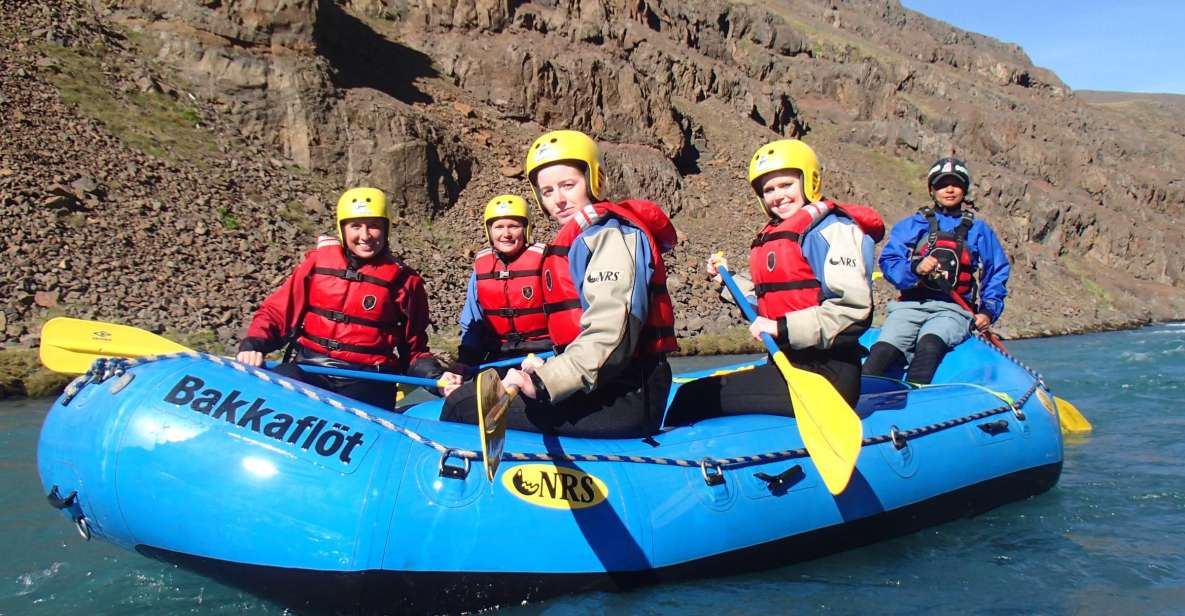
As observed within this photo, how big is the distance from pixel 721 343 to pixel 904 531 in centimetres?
1339

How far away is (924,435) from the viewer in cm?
445

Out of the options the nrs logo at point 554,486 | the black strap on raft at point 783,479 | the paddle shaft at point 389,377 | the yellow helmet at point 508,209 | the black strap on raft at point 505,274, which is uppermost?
the yellow helmet at point 508,209

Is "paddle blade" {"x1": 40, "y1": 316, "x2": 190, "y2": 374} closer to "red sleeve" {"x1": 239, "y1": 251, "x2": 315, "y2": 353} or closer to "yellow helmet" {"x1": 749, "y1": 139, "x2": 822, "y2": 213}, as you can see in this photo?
"red sleeve" {"x1": 239, "y1": 251, "x2": 315, "y2": 353}

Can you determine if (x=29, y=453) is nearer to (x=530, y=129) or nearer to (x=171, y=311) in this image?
(x=171, y=311)

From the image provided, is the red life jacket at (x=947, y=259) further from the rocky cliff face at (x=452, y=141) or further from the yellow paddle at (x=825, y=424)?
the rocky cliff face at (x=452, y=141)

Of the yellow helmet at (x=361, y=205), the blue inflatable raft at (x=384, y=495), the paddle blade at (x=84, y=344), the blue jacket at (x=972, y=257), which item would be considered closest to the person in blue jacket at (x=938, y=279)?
the blue jacket at (x=972, y=257)

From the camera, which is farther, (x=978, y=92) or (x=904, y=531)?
(x=978, y=92)

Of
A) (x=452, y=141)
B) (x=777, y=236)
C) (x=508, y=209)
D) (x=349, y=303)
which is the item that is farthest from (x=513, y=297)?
(x=452, y=141)

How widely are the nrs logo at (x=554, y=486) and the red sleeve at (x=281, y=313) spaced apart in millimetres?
2099

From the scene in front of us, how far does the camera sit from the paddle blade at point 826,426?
136 inches

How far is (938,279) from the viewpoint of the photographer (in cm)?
600

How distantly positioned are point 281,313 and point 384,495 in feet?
7.27

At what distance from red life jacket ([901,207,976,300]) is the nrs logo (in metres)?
3.89

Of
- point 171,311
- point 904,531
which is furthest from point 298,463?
point 171,311
